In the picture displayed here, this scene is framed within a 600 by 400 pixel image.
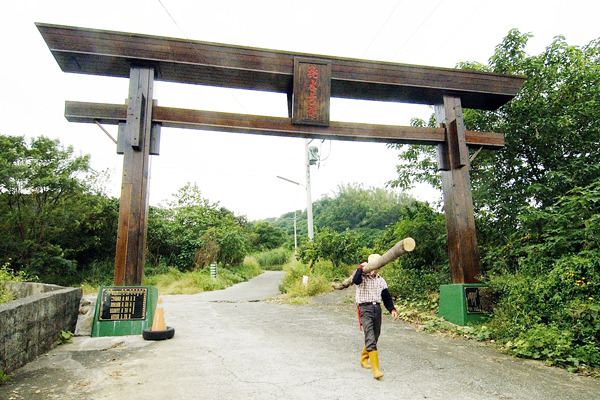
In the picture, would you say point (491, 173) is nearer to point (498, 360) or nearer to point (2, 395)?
point (498, 360)

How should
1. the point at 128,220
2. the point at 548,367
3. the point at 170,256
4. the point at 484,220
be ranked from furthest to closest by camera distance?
the point at 170,256 < the point at 484,220 < the point at 128,220 < the point at 548,367

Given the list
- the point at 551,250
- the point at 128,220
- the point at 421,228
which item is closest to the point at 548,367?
the point at 551,250

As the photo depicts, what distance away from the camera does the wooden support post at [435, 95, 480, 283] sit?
758 cm

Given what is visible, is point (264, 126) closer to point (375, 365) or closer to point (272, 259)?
point (375, 365)

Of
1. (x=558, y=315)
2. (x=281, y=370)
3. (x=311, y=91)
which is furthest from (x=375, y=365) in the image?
(x=311, y=91)

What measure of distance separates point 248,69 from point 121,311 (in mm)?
4823

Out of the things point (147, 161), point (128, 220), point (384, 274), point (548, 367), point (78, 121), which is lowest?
point (548, 367)

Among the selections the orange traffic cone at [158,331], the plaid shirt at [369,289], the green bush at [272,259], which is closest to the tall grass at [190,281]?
the orange traffic cone at [158,331]

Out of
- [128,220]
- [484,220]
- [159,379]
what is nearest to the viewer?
[159,379]

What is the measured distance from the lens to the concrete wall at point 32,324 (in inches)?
175

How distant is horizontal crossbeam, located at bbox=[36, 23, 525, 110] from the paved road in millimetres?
4763

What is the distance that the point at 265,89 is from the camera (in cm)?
811

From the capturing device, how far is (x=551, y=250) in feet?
19.8

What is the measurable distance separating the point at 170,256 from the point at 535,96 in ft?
63.8
